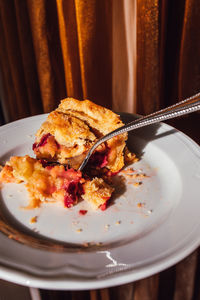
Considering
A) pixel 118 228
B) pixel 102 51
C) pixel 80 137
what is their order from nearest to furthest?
pixel 118 228
pixel 80 137
pixel 102 51

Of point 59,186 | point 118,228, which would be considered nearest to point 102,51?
point 59,186

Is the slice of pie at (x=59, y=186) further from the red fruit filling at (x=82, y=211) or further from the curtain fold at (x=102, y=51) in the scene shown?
the curtain fold at (x=102, y=51)

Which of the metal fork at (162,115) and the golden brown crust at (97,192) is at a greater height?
the metal fork at (162,115)

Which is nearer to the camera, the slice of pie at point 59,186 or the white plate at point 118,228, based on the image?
the white plate at point 118,228

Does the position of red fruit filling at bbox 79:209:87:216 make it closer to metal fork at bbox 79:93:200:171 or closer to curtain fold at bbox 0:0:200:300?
metal fork at bbox 79:93:200:171

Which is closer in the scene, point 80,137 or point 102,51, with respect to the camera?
point 80,137

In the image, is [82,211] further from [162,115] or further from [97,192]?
[162,115]

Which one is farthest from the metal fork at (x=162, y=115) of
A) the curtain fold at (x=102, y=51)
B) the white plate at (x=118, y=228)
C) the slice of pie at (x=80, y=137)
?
the curtain fold at (x=102, y=51)
